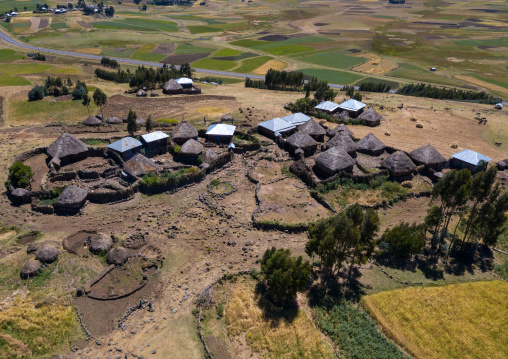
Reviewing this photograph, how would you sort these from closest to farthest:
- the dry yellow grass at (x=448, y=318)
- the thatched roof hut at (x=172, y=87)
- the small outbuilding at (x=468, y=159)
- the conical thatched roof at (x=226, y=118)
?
the dry yellow grass at (x=448, y=318), the small outbuilding at (x=468, y=159), the conical thatched roof at (x=226, y=118), the thatched roof hut at (x=172, y=87)

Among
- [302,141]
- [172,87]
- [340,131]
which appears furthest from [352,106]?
[172,87]

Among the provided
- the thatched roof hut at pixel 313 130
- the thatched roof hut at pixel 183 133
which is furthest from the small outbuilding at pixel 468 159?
the thatched roof hut at pixel 183 133

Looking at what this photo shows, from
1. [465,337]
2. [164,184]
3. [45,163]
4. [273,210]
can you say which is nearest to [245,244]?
[273,210]

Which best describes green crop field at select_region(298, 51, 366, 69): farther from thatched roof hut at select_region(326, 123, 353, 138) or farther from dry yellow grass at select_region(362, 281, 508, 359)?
dry yellow grass at select_region(362, 281, 508, 359)

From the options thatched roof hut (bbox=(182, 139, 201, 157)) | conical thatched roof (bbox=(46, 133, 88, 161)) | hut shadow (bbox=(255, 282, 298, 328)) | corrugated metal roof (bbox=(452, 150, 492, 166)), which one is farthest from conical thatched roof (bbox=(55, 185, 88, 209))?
corrugated metal roof (bbox=(452, 150, 492, 166))

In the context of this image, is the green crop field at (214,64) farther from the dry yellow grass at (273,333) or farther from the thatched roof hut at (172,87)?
the dry yellow grass at (273,333)

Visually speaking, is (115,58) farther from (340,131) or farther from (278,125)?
(340,131)
